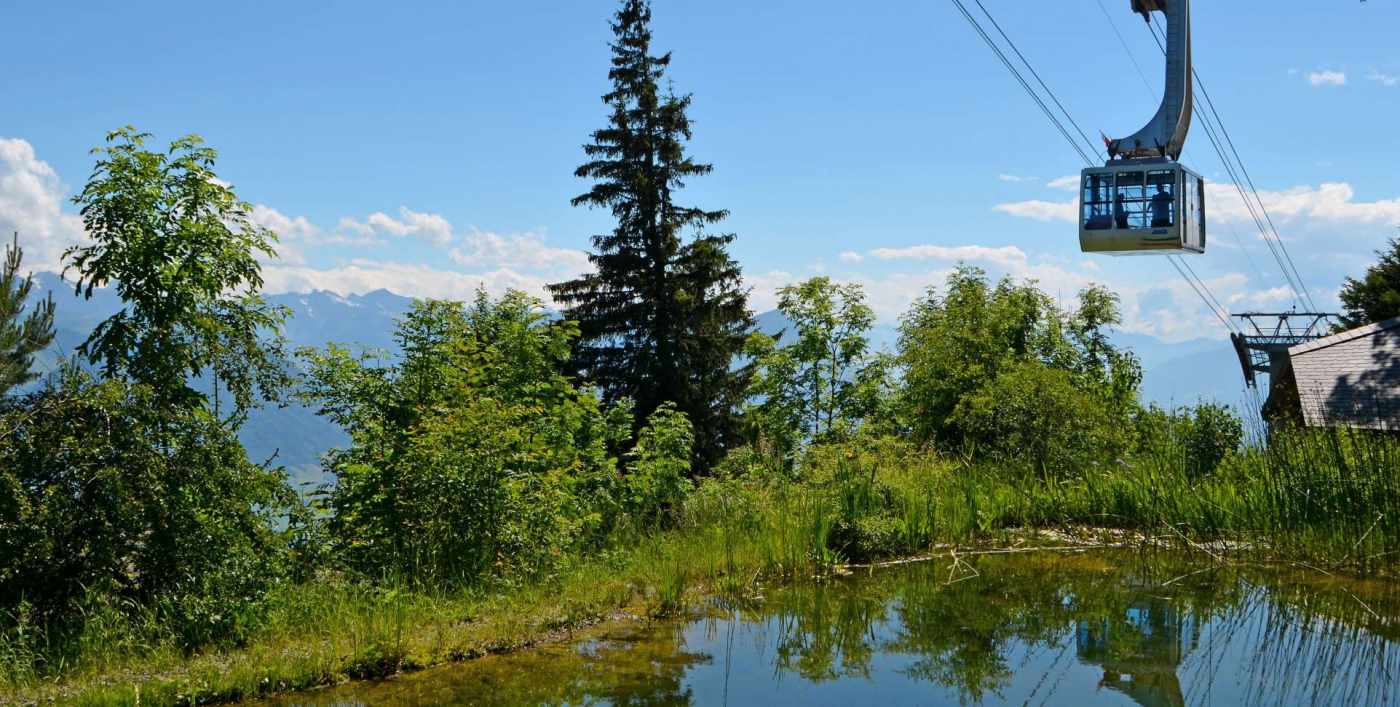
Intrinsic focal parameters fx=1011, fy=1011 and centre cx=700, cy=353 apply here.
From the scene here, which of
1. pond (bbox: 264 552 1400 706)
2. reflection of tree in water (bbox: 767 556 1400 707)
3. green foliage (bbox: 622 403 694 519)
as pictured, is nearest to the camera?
pond (bbox: 264 552 1400 706)

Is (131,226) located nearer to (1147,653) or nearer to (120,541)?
(120,541)

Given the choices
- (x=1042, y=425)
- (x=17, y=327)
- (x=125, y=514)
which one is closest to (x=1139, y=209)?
(x=1042, y=425)

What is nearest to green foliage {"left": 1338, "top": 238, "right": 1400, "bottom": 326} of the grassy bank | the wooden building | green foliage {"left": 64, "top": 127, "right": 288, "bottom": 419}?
the wooden building

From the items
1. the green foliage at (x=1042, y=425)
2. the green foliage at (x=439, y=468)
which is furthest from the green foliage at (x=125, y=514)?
the green foliage at (x=1042, y=425)

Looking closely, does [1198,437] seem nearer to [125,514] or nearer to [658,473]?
[658,473]

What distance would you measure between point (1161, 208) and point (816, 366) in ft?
24.2

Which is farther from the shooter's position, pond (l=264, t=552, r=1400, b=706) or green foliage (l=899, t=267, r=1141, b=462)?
green foliage (l=899, t=267, r=1141, b=462)

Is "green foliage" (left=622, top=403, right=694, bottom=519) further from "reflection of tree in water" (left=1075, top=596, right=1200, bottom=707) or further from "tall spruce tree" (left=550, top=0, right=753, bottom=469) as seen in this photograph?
"tall spruce tree" (left=550, top=0, right=753, bottom=469)

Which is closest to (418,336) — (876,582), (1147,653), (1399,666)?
(876,582)

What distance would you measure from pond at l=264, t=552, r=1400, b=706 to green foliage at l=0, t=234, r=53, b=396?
13.4m

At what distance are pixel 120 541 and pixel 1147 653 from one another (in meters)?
7.83

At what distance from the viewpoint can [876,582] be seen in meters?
10.6

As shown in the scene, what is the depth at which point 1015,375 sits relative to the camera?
15.0m

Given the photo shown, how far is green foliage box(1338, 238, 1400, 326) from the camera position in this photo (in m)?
36.4
